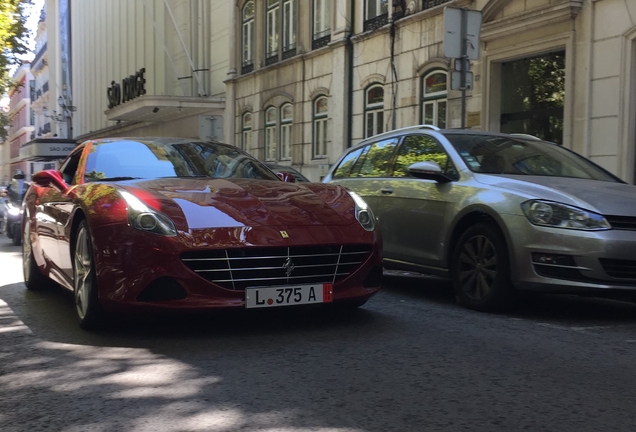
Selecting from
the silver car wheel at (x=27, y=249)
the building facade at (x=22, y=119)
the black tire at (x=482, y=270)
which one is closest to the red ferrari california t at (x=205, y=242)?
the black tire at (x=482, y=270)

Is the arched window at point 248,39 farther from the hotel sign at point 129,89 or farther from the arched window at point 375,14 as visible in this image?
the arched window at point 375,14

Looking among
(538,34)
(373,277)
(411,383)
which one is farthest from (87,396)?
(538,34)

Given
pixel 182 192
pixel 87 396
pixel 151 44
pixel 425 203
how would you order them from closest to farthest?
1. pixel 87 396
2. pixel 182 192
3. pixel 425 203
4. pixel 151 44

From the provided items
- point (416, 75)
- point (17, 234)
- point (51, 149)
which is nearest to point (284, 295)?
point (416, 75)

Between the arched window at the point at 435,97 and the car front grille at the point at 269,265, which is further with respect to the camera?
the arched window at the point at 435,97

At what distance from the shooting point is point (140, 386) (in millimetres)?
3955

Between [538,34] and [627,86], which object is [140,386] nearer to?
[627,86]

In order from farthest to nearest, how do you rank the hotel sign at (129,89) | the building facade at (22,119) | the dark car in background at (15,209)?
the building facade at (22,119)
the hotel sign at (129,89)
the dark car in background at (15,209)

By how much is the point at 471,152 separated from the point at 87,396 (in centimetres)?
432

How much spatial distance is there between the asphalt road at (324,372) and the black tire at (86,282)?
0.12 metres

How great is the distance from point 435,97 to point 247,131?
12.0 meters

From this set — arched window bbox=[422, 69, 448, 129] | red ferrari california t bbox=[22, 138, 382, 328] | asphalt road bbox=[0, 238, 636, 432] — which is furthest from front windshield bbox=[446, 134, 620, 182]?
arched window bbox=[422, 69, 448, 129]

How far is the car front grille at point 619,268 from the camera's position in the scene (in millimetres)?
5586

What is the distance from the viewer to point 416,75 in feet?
56.6
